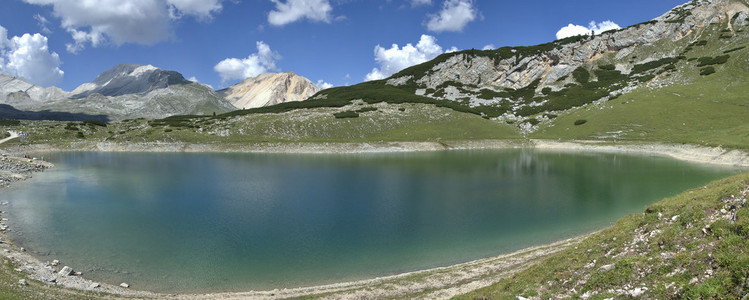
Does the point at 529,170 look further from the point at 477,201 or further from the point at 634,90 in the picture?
the point at 634,90

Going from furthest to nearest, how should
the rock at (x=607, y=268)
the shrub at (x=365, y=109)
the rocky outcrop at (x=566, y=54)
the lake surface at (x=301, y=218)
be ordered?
the rocky outcrop at (x=566, y=54) → the shrub at (x=365, y=109) → the lake surface at (x=301, y=218) → the rock at (x=607, y=268)

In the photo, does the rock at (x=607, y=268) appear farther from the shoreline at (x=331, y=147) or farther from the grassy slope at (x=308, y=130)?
the grassy slope at (x=308, y=130)

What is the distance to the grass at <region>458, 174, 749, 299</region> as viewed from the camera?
8.35 meters

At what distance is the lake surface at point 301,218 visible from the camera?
62.4 feet

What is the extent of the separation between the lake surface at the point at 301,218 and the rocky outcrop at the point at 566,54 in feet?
399

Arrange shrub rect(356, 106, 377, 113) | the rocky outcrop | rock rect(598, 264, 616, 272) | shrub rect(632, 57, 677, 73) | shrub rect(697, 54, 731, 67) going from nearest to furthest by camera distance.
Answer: rock rect(598, 264, 616, 272), shrub rect(697, 54, 731, 67), shrub rect(356, 106, 377, 113), shrub rect(632, 57, 677, 73), the rocky outcrop

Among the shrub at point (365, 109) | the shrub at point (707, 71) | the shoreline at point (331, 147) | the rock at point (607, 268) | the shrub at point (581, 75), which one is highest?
the shrub at point (581, 75)

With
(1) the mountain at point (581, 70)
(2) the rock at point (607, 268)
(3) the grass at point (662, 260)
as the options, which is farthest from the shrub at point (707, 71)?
(2) the rock at point (607, 268)

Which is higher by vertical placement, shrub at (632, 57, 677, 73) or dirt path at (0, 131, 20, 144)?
shrub at (632, 57, 677, 73)

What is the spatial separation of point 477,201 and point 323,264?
59.9 ft

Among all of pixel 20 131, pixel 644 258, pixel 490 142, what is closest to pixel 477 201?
pixel 644 258

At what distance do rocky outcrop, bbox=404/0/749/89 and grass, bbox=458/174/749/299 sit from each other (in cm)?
15961

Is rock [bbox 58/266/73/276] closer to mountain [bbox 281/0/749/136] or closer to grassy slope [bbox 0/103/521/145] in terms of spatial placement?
grassy slope [bbox 0/103/521/145]

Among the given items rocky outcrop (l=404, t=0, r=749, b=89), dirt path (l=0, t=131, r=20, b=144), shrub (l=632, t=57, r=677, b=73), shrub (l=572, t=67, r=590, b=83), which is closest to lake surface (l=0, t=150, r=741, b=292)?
dirt path (l=0, t=131, r=20, b=144)
